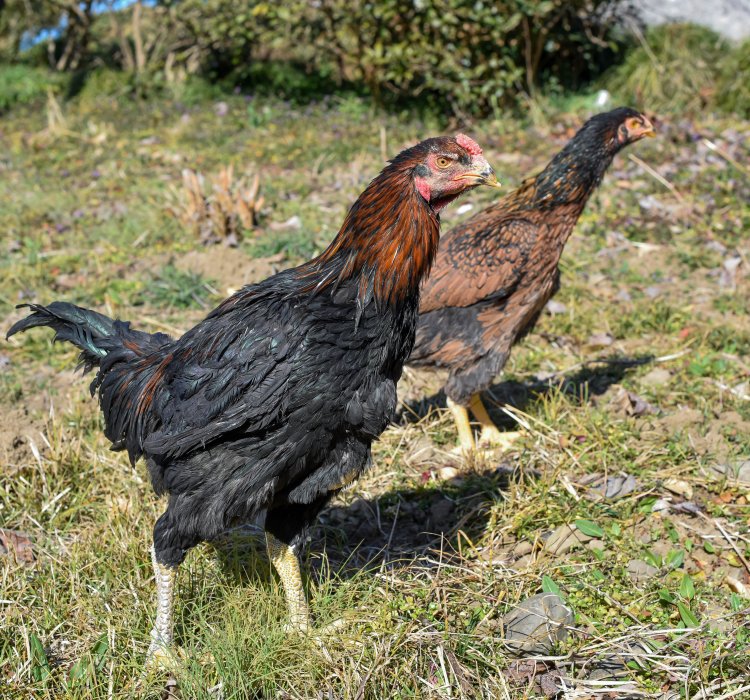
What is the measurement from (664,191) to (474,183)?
5098 millimetres

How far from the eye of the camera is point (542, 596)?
10.8 feet

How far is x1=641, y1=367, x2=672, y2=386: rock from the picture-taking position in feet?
16.6

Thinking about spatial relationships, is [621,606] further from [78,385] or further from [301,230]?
[301,230]

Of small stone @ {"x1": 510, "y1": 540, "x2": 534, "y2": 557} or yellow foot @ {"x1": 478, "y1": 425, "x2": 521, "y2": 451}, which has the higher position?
small stone @ {"x1": 510, "y1": 540, "x2": 534, "y2": 557}

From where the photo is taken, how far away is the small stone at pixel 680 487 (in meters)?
4.00

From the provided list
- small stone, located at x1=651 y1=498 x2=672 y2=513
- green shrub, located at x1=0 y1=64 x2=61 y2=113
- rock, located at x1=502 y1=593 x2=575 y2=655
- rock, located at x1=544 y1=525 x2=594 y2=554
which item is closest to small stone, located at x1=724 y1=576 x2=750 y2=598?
small stone, located at x1=651 y1=498 x2=672 y2=513

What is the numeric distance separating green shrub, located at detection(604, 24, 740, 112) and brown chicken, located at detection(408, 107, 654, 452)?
5.43m

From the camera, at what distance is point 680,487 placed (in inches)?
159

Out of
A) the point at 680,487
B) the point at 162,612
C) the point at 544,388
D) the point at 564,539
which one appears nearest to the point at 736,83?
the point at 544,388

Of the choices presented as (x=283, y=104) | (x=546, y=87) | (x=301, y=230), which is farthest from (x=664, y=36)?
(x=301, y=230)

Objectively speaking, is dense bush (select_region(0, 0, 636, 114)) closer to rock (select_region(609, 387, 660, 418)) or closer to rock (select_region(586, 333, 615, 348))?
rock (select_region(586, 333, 615, 348))

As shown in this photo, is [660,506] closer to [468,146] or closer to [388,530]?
[388,530]

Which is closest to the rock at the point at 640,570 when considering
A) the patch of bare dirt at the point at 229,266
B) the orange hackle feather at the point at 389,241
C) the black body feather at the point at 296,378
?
the black body feather at the point at 296,378

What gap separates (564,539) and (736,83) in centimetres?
742
